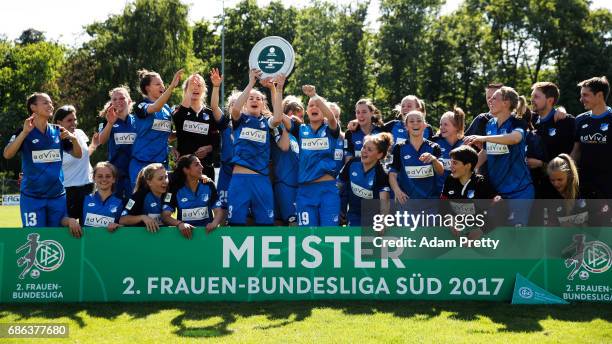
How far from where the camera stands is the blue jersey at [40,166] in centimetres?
702

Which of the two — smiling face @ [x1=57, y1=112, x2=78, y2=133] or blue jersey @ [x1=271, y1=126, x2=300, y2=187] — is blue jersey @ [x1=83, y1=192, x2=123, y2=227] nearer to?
smiling face @ [x1=57, y1=112, x2=78, y2=133]

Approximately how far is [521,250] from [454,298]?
0.86m

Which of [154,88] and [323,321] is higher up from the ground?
[154,88]

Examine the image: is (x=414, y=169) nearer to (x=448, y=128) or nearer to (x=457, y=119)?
(x=448, y=128)

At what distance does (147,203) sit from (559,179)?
466cm

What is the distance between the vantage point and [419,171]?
717 cm

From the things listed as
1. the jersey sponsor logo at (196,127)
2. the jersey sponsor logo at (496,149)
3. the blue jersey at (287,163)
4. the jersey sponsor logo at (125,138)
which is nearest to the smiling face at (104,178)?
the jersey sponsor logo at (125,138)

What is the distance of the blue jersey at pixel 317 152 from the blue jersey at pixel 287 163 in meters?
0.32

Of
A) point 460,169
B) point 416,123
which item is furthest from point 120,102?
point 460,169

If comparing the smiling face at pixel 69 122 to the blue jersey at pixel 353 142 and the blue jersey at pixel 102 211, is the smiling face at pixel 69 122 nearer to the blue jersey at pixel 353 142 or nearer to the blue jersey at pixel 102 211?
the blue jersey at pixel 102 211

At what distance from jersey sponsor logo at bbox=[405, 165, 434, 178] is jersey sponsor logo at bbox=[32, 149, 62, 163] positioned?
13.7 feet

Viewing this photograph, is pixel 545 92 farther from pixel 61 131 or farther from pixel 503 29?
pixel 503 29

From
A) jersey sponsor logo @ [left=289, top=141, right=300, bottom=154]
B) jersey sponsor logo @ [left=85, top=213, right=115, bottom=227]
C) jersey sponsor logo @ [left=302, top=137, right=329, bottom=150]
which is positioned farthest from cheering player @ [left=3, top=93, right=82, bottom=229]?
jersey sponsor logo @ [left=302, top=137, right=329, bottom=150]

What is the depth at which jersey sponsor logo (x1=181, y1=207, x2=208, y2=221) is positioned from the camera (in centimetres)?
694
